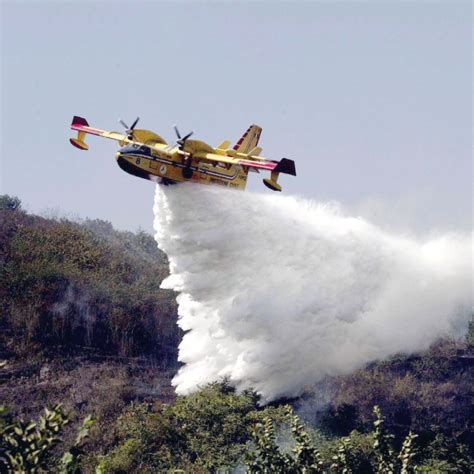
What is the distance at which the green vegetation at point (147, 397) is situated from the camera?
21.2 meters

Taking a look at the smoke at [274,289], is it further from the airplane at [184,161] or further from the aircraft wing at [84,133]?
the aircraft wing at [84,133]

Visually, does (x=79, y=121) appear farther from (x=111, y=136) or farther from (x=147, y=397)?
(x=147, y=397)

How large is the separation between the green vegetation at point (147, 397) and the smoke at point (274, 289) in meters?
1.45

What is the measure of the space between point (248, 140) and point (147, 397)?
16.9 m

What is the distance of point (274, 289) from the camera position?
40.9m

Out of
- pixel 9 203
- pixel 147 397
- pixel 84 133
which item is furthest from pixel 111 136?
pixel 9 203

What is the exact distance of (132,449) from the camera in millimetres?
33000

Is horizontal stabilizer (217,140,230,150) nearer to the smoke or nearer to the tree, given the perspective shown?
the smoke

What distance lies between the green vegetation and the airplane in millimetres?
11313

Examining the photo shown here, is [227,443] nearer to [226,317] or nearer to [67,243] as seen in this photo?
[226,317]

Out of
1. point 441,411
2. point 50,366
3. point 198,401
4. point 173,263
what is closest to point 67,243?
point 50,366

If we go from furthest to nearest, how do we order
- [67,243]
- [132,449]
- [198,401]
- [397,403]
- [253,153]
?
[67,243], [397,403], [253,153], [198,401], [132,449]

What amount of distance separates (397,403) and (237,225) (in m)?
13.8

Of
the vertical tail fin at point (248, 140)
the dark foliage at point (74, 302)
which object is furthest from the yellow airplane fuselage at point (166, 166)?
the dark foliage at point (74, 302)
